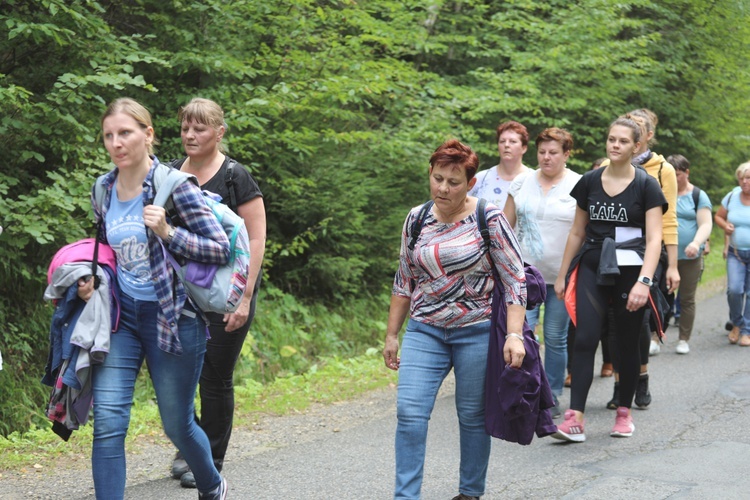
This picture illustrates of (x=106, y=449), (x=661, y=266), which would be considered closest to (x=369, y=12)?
(x=661, y=266)

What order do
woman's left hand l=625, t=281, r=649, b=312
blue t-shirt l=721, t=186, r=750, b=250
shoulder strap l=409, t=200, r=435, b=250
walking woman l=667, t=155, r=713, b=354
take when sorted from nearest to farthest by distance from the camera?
shoulder strap l=409, t=200, r=435, b=250 < woman's left hand l=625, t=281, r=649, b=312 < walking woman l=667, t=155, r=713, b=354 < blue t-shirt l=721, t=186, r=750, b=250

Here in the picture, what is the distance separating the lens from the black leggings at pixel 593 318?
Answer: 6.00 meters

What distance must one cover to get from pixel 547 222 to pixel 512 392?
8.56 ft

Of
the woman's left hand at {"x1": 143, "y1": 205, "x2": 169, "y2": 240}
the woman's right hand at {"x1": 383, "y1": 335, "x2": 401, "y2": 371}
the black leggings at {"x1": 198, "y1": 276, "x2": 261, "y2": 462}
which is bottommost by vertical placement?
the black leggings at {"x1": 198, "y1": 276, "x2": 261, "y2": 462}

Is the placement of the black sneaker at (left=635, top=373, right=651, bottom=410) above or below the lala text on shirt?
below

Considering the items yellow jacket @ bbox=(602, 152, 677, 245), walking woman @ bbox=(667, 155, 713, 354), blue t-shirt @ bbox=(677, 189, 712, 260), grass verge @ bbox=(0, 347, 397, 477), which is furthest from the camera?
blue t-shirt @ bbox=(677, 189, 712, 260)

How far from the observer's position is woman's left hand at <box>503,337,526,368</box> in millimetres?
4203

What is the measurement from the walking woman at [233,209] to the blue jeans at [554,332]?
251 cm

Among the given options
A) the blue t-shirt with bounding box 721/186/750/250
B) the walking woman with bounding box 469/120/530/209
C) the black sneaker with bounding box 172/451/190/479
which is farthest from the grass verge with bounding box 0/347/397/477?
the blue t-shirt with bounding box 721/186/750/250

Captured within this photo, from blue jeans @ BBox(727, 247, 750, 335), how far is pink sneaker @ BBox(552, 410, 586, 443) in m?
4.84

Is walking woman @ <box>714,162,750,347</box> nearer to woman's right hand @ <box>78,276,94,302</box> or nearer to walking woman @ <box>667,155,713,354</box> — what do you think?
walking woman @ <box>667,155,713,354</box>

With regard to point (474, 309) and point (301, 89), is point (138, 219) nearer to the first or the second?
point (474, 309)

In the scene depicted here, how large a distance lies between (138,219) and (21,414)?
411 centimetres

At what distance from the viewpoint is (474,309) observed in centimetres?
432
